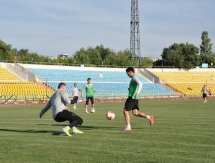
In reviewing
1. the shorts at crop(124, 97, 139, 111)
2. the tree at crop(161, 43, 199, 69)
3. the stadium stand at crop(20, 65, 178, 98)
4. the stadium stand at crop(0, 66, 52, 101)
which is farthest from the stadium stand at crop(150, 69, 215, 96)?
the shorts at crop(124, 97, 139, 111)

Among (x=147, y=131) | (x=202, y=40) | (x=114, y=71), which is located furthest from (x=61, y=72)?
(x=202, y=40)

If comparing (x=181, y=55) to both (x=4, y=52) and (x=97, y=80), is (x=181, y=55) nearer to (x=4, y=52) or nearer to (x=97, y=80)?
(x=97, y=80)

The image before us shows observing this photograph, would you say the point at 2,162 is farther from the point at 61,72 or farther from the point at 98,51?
the point at 98,51

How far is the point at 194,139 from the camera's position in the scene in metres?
10.6

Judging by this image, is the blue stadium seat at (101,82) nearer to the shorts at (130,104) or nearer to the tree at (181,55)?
the tree at (181,55)

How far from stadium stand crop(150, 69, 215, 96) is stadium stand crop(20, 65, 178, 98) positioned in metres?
3.60

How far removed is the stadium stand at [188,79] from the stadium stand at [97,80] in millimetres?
3597

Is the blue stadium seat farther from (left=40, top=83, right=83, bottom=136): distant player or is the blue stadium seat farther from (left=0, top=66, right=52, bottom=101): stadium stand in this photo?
(left=40, top=83, right=83, bottom=136): distant player

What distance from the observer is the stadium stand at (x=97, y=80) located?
6135 centimetres

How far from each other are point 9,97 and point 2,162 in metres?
39.1

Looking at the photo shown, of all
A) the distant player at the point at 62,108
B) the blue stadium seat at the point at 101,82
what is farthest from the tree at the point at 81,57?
the distant player at the point at 62,108

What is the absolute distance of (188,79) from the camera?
82500mm

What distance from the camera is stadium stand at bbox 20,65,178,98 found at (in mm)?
61353

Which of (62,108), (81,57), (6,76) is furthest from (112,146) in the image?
(81,57)
